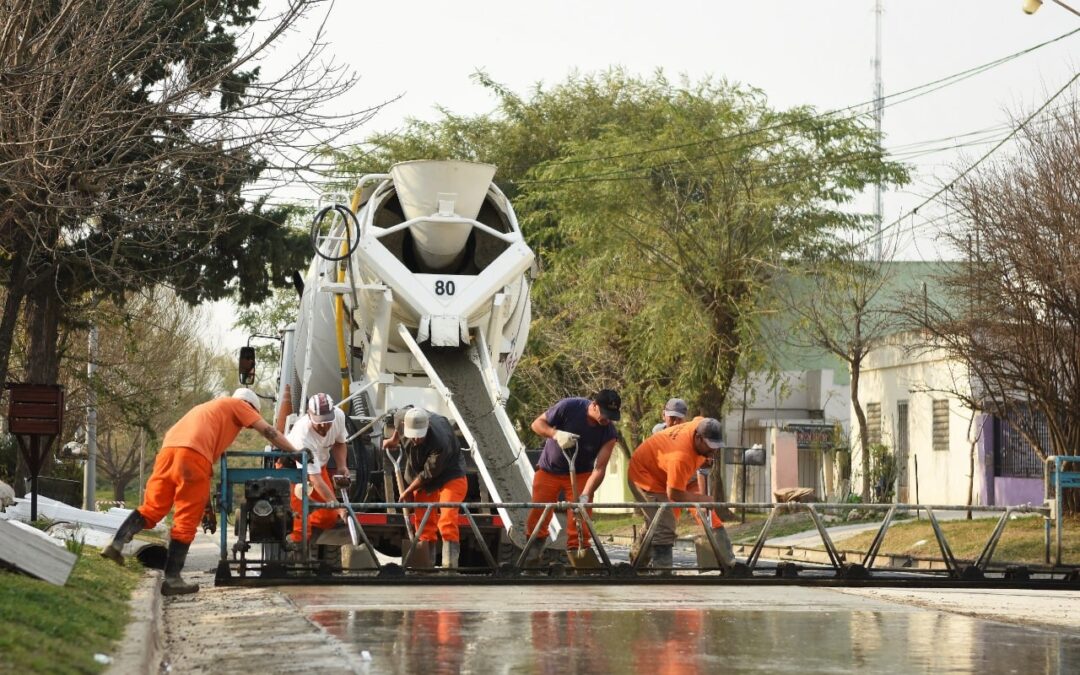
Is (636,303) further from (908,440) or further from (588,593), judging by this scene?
(588,593)

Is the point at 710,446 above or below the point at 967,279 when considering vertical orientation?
below

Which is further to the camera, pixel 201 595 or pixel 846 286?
pixel 846 286

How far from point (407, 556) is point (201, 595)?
65.2 inches

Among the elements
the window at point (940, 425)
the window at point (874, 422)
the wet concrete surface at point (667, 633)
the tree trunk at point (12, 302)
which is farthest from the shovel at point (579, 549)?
the window at point (874, 422)

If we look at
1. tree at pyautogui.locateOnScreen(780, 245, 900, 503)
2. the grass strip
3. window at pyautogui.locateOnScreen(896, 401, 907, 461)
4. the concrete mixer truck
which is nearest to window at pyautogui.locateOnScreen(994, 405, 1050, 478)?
tree at pyautogui.locateOnScreen(780, 245, 900, 503)

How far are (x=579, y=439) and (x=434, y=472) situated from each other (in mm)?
1385

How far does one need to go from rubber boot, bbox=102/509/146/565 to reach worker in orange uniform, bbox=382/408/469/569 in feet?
7.78

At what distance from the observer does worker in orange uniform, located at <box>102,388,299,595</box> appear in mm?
12320

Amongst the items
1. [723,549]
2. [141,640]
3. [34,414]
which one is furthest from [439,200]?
[141,640]

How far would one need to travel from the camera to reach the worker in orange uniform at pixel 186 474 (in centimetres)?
1232

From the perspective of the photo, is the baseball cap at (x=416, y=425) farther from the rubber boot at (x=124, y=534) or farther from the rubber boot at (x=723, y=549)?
the rubber boot at (x=723, y=549)

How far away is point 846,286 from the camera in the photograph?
32281mm

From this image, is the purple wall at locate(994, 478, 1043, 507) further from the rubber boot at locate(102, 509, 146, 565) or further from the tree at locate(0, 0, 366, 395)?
the rubber boot at locate(102, 509, 146, 565)

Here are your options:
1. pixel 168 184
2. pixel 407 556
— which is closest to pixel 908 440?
pixel 168 184
